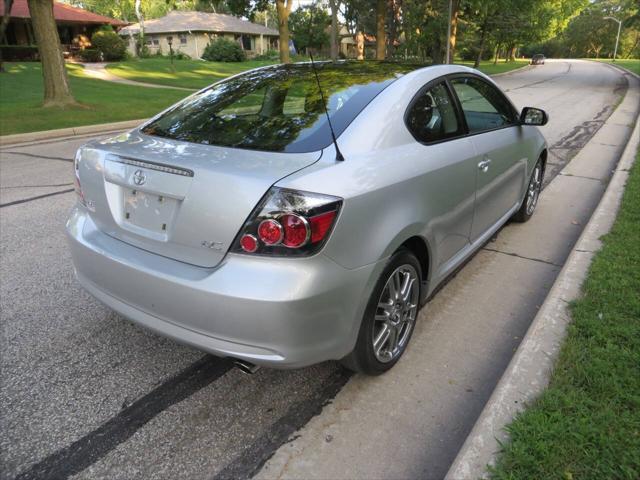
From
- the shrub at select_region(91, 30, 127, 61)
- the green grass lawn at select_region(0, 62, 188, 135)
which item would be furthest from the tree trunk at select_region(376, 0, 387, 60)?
the shrub at select_region(91, 30, 127, 61)

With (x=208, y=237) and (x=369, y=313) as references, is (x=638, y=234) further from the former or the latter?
(x=208, y=237)

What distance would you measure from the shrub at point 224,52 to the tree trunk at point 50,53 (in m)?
31.3

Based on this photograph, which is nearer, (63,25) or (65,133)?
(65,133)

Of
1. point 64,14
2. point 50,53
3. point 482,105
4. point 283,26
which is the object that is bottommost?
point 482,105

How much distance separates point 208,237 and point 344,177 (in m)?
0.65

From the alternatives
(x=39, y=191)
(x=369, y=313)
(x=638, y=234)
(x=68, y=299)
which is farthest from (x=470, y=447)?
(x=39, y=191)

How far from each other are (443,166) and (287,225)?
1293mm

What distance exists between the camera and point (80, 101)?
1577 centimetres

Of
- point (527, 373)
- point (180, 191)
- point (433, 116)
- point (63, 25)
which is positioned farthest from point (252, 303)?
point (63, 25)

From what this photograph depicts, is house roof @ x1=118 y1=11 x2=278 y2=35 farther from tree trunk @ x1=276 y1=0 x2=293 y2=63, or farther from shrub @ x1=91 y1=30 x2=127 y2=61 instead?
tree trunk @ x1=276 y1=0 x2=293 y2=63

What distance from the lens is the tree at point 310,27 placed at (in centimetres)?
5241

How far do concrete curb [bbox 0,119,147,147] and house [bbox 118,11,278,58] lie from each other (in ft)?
138

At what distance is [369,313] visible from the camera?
2537 mm

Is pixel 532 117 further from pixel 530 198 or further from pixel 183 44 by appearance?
pixel 183 44
